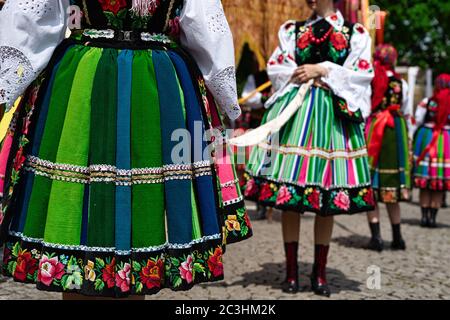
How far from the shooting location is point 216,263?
Answer: 6.78ft

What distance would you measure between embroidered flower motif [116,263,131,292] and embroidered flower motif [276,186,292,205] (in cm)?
186

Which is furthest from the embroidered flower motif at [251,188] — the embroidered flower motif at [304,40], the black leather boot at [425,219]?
the black leather boot at [425,219]

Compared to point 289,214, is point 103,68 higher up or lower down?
higher up

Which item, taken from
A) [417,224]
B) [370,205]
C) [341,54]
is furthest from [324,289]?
[417,224]

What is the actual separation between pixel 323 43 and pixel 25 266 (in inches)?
94.7

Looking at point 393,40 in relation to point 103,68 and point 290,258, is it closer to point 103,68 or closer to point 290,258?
point 290,258

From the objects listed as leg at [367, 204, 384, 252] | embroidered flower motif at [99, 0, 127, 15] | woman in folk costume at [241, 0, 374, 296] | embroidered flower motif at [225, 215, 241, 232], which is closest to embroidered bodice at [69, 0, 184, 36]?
embroidered flower motif at [99, 0, 127, 15]

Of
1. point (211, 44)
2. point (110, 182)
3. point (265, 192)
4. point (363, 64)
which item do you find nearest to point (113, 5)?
point (211, 44)

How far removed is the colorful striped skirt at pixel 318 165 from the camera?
3646 mm

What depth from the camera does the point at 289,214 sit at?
3.84 meters

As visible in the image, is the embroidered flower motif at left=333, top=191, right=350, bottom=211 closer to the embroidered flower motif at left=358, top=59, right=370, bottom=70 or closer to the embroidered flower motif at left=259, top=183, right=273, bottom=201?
the embroidered flower motif at left=259, top=183, right=273, bottom=201

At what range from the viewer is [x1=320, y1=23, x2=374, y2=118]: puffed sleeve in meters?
3.65

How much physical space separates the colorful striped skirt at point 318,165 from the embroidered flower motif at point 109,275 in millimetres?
1866
